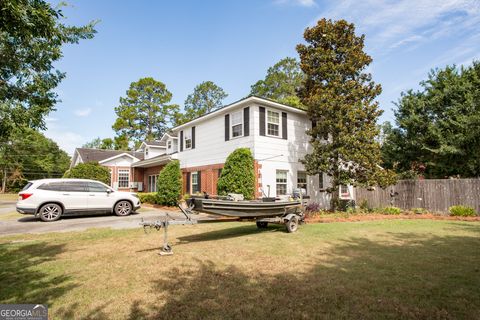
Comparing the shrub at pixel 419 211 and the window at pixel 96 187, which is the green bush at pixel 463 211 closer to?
the shrub at pixel 419 211

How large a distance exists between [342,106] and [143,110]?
41.1 m

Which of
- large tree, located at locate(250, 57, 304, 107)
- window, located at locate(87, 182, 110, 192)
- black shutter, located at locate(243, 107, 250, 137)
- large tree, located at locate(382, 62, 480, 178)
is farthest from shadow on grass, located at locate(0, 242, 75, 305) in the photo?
large tree, located at locate(250, 57, 304, 107)

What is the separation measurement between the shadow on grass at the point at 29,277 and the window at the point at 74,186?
19.4 feet

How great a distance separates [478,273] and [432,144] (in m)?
15.5

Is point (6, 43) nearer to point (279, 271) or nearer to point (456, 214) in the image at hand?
point (279, 271)

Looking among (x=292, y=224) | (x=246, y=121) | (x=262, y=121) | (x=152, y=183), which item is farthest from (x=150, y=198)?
(x=292, y=224)

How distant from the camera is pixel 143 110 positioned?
4812 cm

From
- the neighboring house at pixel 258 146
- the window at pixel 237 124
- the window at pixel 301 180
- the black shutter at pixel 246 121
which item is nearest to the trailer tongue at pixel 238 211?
the neighboring house at pixel 258 146

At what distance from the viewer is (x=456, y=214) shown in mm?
14078

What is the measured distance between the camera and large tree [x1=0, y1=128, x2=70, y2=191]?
43.8 metres

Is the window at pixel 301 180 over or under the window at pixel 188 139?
under

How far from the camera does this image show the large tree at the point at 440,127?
16328 mm

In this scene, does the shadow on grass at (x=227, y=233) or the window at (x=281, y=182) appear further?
the window at (x=281, y=182)

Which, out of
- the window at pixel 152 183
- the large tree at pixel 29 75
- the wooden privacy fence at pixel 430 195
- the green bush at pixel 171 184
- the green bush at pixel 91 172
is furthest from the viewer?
the window at pixel 152 183
